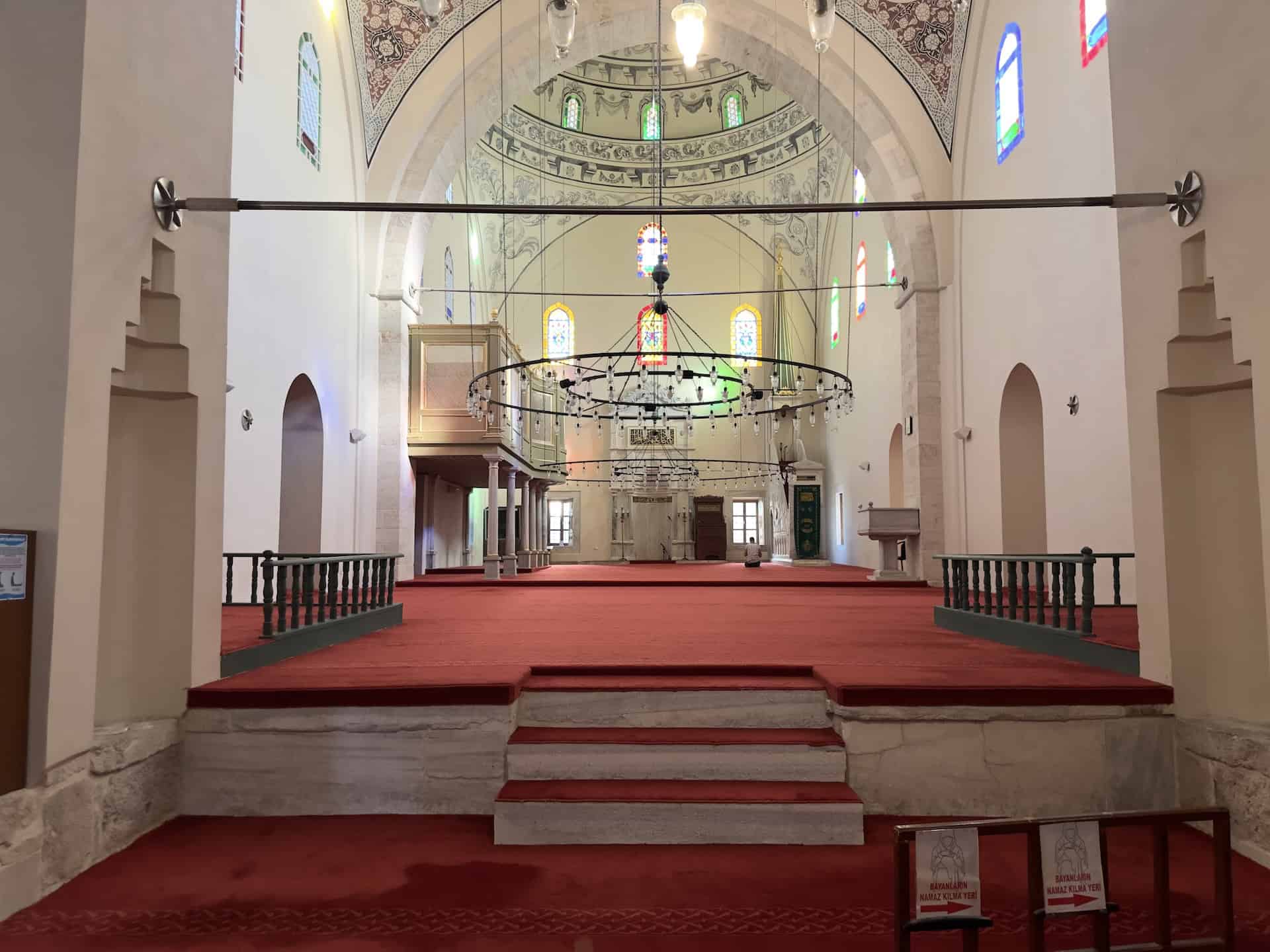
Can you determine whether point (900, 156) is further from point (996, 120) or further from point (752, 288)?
point (752, 288)

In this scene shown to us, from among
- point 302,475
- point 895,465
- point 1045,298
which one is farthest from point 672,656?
point 895,465

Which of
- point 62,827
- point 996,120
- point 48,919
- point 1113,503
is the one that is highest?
point 996,120

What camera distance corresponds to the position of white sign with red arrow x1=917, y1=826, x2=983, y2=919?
220 cm

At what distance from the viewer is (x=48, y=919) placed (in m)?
2.77

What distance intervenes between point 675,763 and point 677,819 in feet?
1.05

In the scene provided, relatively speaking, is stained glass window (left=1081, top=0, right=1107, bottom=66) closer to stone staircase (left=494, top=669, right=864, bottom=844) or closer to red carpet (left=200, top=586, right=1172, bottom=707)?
red carpet (left=200, top=586, right=1172, bottom=707)

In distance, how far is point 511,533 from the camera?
45.4 ft

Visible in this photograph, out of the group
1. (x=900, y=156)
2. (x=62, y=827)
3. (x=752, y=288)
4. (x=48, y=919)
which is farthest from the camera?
(x=752, y=288)

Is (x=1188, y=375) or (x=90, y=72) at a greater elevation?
(x=90, y=72)

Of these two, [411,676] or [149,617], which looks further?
[411,676]

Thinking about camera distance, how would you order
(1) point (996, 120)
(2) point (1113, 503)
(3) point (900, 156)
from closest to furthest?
1. (2) point (1113, 503)
2. (1) point (996, 120)
3. (3) point (900, 156)

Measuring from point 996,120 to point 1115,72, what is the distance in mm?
6965

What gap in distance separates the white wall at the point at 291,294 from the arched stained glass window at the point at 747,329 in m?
12.2

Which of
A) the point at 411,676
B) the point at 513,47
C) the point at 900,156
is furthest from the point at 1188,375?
the point at 513,47
